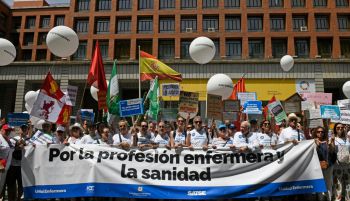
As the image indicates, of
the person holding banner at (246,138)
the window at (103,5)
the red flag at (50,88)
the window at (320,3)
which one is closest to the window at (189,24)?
the window at (103,5)

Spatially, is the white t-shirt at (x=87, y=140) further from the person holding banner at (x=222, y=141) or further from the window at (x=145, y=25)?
the window at (x=145, y=25)

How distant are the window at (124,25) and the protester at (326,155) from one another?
29.2 metres

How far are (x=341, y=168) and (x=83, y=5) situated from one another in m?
32.8

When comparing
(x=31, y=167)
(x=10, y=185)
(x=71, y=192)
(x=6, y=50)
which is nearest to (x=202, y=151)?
(x=71, y=192)

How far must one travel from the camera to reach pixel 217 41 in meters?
33.3

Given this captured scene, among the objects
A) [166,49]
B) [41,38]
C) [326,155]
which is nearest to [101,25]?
[166,49]

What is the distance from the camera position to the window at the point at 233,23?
33.5 m

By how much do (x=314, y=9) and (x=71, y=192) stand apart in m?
32.5

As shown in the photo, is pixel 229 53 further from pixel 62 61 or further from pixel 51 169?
pixel 51 169

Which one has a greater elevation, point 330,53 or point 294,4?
point 294,4

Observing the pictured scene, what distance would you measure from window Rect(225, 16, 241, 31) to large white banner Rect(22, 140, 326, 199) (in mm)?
27438

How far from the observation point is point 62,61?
32.3m

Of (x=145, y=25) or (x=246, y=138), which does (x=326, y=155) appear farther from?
(x=145, y=25)

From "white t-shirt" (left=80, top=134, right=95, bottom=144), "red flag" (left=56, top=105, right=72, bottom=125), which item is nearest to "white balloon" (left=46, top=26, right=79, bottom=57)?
"red flag" (left=56, top=105, right=72, bottom=125)
